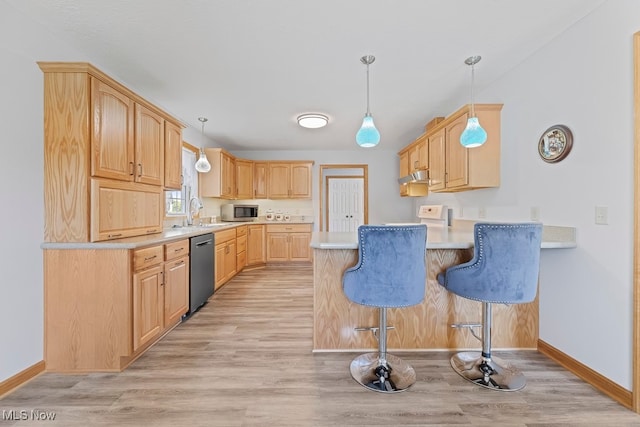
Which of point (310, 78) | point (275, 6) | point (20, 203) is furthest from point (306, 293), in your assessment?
point (275, 6)

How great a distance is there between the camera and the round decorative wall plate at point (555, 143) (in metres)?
1.99

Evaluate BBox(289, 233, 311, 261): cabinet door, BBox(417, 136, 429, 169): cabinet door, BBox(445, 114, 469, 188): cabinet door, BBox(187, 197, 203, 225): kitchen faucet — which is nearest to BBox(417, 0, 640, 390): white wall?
BBox(445, 114, 469, 188): cabinet door

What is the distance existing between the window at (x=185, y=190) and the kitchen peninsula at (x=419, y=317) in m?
2.71

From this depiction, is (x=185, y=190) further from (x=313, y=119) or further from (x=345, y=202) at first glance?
(x=345, y=202)

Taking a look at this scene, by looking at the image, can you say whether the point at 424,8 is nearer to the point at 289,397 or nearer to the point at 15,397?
the point at 289,397

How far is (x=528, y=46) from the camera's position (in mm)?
2215

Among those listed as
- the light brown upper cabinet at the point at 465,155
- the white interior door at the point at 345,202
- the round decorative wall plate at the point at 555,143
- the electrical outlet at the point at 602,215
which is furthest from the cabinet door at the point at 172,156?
the white interior door at the point at 345,202

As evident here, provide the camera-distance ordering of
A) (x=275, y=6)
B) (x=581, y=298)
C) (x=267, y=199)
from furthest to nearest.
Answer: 1. (x=267, y=199)
2. (x=581, y=298)
3. (x=275, y=6)

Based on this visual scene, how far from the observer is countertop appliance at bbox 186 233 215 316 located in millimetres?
2906

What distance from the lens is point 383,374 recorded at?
1810mm

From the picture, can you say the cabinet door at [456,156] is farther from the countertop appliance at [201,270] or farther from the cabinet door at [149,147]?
the cabinet door at [149,147]

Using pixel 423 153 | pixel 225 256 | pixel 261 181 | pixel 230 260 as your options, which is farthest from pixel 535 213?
pixel 261 181

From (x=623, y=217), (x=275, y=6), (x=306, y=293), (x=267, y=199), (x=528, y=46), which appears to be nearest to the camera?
(x=623, y=217)

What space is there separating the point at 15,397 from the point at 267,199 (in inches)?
180
